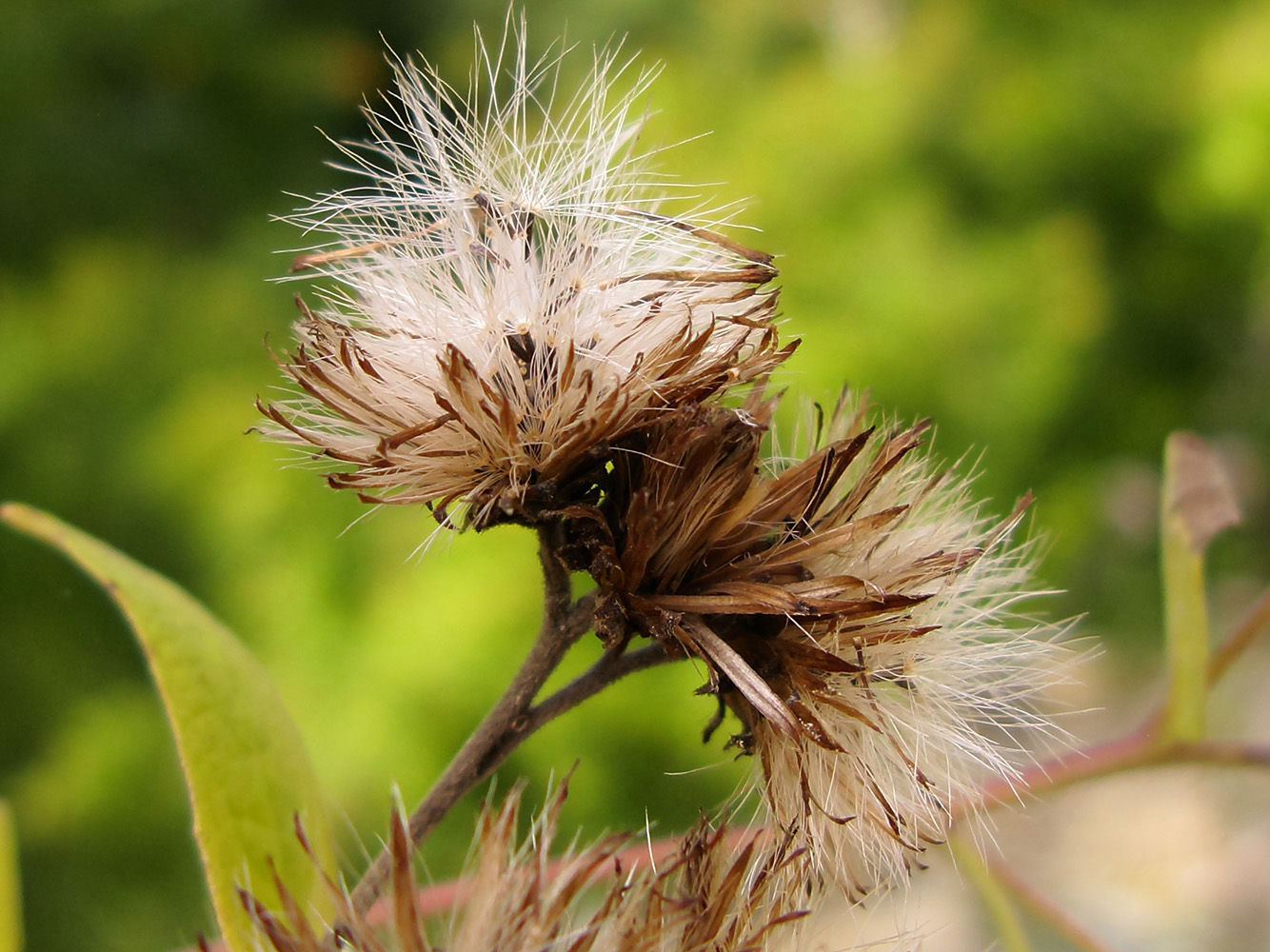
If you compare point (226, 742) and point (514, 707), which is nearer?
point (514, 707)

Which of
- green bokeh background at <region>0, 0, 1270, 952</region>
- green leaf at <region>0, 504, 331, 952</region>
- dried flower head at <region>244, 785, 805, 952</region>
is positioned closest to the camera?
dried flower head at <region>244, 785, 805, 952</region>

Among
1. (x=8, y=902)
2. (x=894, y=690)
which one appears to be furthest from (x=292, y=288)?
(x=894, y=690)

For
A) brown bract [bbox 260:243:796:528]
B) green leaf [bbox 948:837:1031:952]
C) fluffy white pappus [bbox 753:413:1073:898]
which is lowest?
green leaf [bbox 948:837:1031:952]

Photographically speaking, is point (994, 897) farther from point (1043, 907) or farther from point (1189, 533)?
point (1189, 533)

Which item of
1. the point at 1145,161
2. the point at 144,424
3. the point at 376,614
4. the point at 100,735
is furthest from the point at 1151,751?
the point at 1145,161

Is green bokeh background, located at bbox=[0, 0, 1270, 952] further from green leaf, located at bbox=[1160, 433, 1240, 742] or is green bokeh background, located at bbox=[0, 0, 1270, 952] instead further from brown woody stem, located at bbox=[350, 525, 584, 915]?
brown woody stem, located at bbox=[350, 525, 584, 915]

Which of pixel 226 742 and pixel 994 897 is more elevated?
pixel 226 742

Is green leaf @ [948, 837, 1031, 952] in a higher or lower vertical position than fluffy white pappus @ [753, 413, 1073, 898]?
lower

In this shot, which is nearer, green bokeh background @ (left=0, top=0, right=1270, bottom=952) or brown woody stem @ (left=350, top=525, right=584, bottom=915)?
brown woody stem @ (left=350, top=525, right=584, bottom=915)

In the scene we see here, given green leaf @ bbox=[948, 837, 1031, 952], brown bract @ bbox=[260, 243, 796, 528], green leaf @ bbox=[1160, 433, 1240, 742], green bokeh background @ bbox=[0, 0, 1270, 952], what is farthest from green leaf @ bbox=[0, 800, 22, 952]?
green bokeh background @ bbox=[0, 0, 1270, 952]
